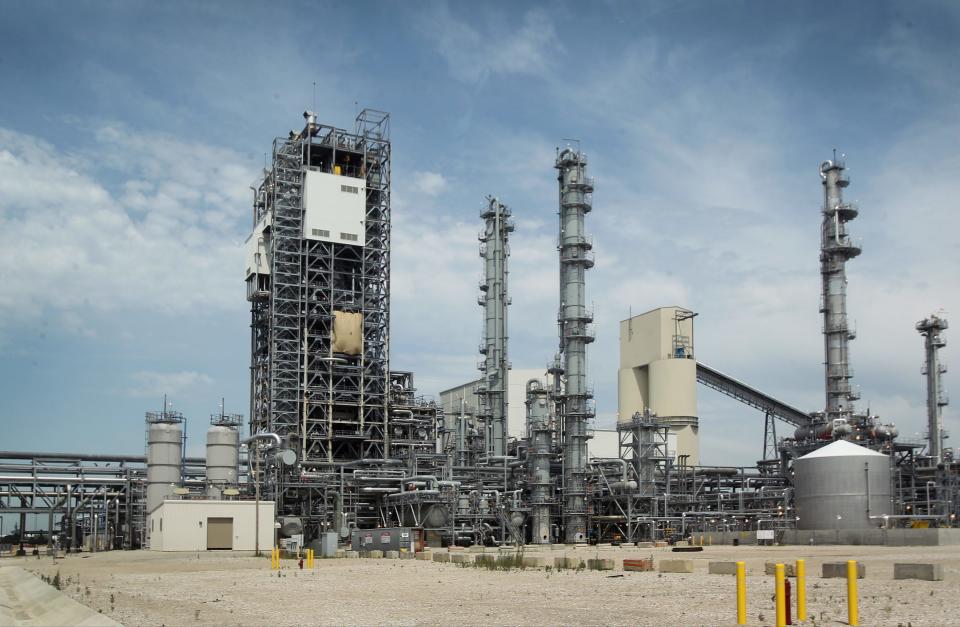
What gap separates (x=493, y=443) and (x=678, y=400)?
16962 mm

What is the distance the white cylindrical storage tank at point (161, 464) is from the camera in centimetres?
7069

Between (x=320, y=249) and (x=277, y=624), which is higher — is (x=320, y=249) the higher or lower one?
the higher one

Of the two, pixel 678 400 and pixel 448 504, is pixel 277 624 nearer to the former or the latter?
pixel 448 504

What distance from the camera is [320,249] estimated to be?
268ft

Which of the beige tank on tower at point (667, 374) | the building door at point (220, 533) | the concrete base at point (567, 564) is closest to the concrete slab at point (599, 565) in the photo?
the concrete base at point (567, 564)

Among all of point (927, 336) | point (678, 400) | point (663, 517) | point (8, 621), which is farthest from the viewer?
point (678, 400)

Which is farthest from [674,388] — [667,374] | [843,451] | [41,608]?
[41,608]

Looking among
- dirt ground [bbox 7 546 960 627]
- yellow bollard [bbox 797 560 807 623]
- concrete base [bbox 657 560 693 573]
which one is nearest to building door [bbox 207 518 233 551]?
dirt ground [bbox 7 546 960 627]

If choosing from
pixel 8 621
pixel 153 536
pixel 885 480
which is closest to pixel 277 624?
pixel 8 621

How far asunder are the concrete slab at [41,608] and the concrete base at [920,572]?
21273 millimetres

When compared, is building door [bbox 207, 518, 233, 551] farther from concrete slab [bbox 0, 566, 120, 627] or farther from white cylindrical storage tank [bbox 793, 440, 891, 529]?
white cylindrical storage tank [bbox 793, 440, 891, 529]

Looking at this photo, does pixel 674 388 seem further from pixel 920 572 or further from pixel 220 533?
pixel 920 572

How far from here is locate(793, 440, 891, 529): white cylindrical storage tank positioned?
66062 mm

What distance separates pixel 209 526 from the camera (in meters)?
63.7
